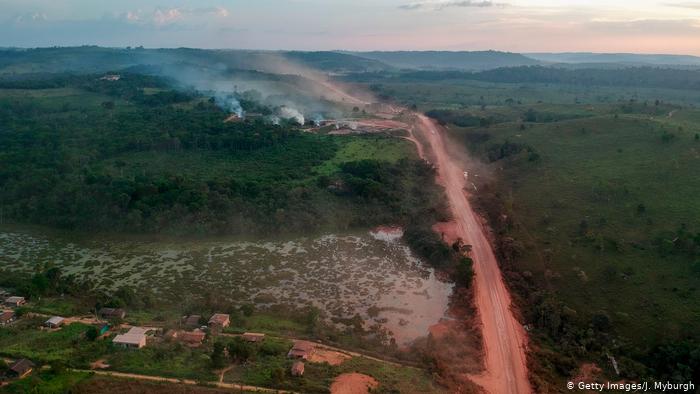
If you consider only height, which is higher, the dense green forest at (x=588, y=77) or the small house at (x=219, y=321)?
the dense green forest at (x=588, y=77)

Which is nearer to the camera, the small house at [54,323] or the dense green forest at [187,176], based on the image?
the small house at [54,323]

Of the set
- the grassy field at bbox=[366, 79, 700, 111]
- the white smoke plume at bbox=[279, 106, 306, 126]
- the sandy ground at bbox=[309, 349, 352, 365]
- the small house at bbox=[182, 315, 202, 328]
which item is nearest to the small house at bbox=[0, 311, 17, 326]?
the small house at bbox=[182, 315, 202, 328]

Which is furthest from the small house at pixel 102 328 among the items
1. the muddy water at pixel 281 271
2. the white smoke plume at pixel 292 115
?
the white smoke plume at pixel 292 115

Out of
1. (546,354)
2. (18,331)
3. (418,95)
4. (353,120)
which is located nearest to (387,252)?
(546,354)

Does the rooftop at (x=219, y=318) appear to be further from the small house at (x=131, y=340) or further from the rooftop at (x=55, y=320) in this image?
the rooftop at (x=55, y=320)

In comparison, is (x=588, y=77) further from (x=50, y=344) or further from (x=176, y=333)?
(x=50, y=344)
